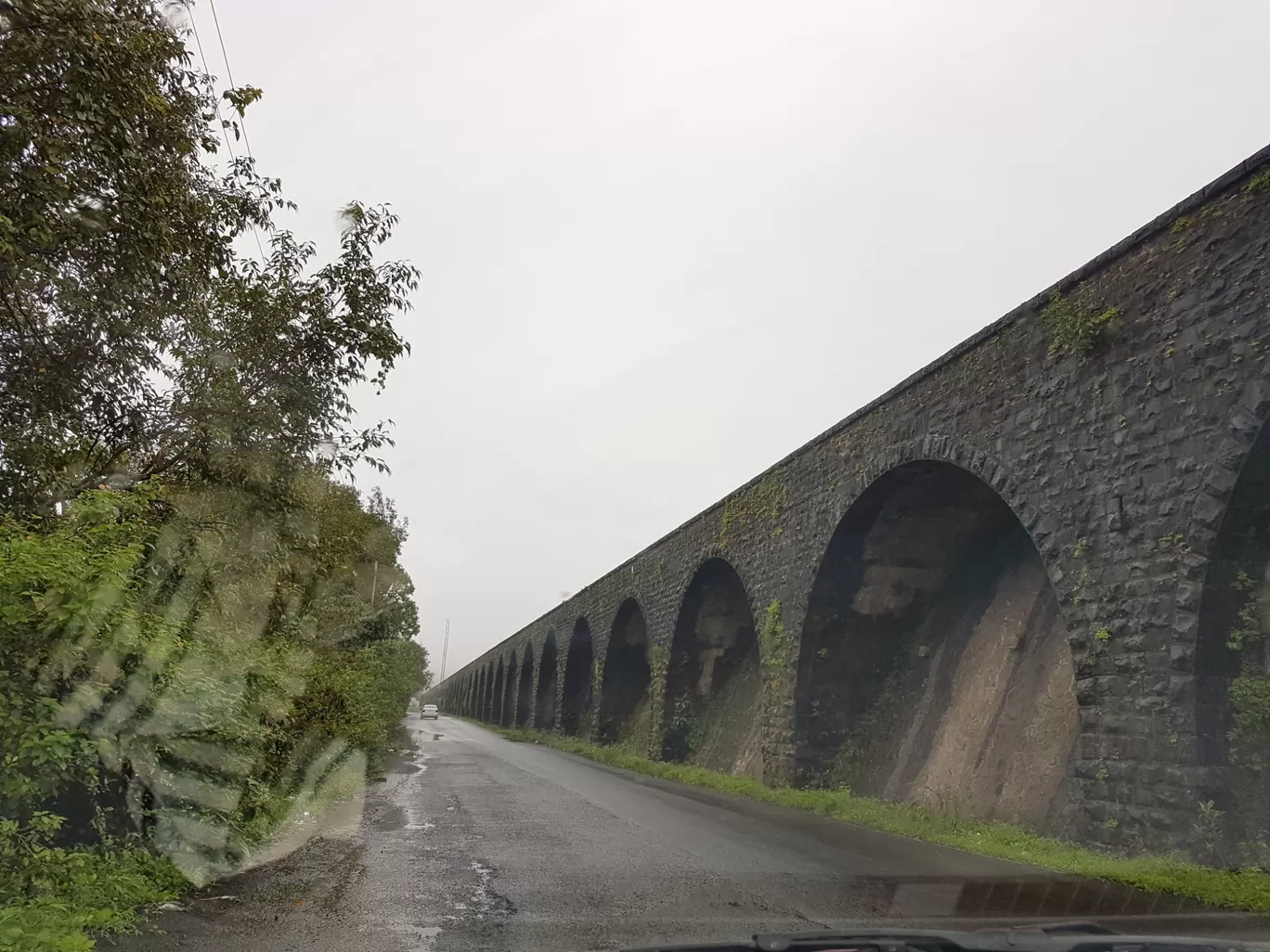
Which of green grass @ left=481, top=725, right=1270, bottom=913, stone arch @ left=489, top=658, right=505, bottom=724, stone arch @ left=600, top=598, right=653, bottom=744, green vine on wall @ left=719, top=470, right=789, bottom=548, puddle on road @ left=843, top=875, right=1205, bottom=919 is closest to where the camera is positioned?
puddle on road @ left=843, top=875, right=1205, bottom=919

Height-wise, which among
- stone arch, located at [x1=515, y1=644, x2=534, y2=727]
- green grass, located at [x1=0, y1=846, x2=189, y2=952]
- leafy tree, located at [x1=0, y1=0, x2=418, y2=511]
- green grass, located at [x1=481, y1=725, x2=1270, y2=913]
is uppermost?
leafy tree, located at [x1=0, y1=0, x2=418, y2=511]

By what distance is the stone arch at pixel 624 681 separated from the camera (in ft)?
81.3

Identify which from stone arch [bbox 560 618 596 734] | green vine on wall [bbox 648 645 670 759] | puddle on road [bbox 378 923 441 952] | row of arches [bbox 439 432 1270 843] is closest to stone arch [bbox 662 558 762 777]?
green vine on wall [bbox 648 645 670 759]

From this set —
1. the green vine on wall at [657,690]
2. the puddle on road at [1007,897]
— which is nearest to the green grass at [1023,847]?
the puddle on road at [1007,897]

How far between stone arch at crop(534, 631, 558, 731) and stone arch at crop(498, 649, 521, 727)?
5191 mm

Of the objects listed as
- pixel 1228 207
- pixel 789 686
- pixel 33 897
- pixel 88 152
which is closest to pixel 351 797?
pixel 789 686

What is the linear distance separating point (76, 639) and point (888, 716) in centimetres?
1073

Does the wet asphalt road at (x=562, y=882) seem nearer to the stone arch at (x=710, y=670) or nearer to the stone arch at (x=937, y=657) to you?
the stone arch at (x=937, y=657)

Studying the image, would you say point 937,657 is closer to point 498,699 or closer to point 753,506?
point 753,506

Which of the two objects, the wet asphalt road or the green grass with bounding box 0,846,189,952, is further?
the wet asphalt road

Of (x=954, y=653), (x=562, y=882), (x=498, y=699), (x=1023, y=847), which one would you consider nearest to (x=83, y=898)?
(x=562, y=882)

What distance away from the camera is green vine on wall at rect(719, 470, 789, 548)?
14.5 metres

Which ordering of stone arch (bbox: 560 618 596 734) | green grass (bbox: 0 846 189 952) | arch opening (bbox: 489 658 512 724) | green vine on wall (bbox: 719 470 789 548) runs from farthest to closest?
arch opening (bbox: 489 658 512 724), stone arch (bbox: 560 618 596 734), green vine on wall (bbox: 719 470 789 548), green grass (bbox: 0 846 189 952)

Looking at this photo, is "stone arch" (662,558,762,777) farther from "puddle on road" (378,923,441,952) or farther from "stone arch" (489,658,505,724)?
"stone arch" (489,658,505,724)
